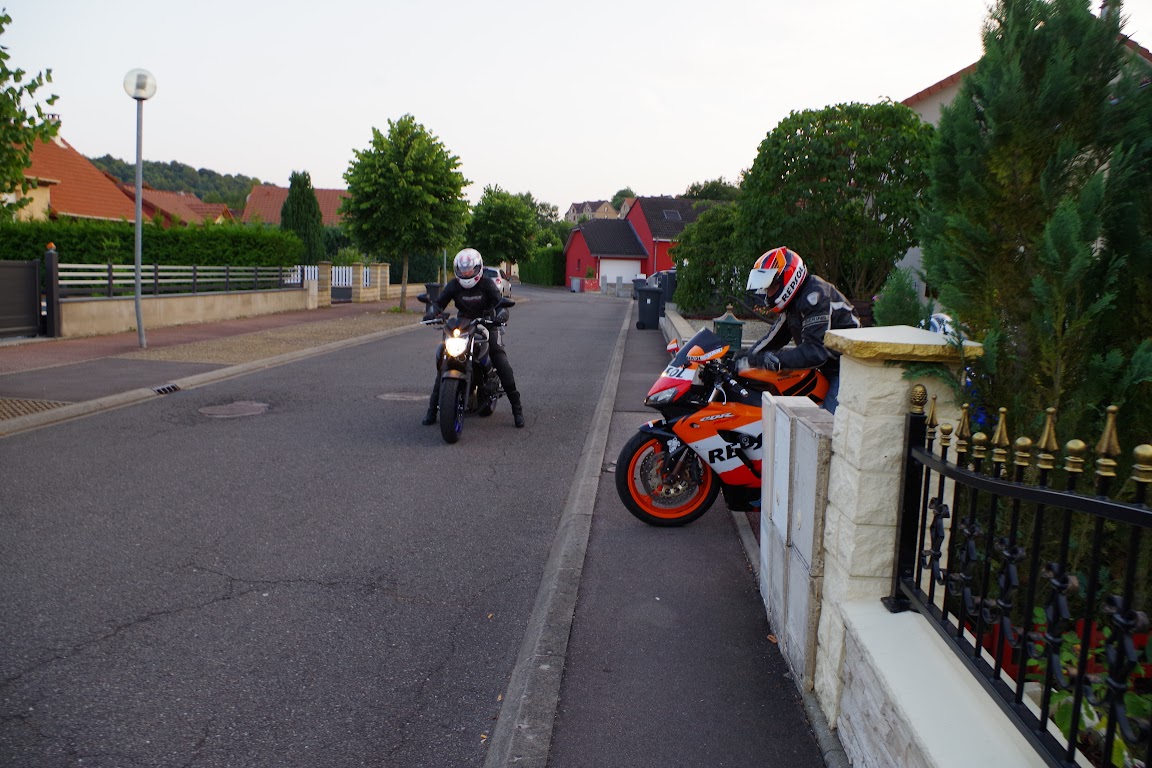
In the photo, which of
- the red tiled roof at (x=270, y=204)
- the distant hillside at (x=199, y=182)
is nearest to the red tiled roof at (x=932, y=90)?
the red tiled roof at (x=270, y=204)

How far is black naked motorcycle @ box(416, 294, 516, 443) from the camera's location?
8.80 metres

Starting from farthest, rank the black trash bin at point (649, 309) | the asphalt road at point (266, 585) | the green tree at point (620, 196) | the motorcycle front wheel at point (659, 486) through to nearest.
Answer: the green tree at point (620, 196) → the black trash bin at point (649, 309) → the motorcycle front wheel at point (659, 486) → the asphalt road at point (266, 585)

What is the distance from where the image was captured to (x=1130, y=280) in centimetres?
288

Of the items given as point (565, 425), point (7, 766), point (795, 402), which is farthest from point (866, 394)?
point (565, 425)

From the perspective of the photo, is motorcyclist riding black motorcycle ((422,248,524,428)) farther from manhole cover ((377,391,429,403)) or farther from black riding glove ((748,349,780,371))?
black riding glove ((748,349,780,371))

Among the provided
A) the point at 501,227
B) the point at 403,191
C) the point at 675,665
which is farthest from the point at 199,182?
the point at 675,665

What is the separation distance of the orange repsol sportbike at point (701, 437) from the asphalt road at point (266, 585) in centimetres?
77

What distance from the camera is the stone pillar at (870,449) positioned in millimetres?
2959

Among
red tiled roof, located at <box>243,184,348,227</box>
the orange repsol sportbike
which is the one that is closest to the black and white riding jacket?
the orange repsol sportbike

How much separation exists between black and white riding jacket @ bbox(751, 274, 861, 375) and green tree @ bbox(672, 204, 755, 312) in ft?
50.1

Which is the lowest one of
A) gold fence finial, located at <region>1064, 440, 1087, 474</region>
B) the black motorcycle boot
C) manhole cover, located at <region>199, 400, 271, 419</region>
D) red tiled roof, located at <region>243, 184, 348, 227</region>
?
manhole cover, located at <region>199, 400, 271, 419</region>

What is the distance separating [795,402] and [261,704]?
270cm

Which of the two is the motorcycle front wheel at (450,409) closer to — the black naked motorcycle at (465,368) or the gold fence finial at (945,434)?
the black naked motorcycle at (465,368)

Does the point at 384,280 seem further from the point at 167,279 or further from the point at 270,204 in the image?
the point at 270,204
